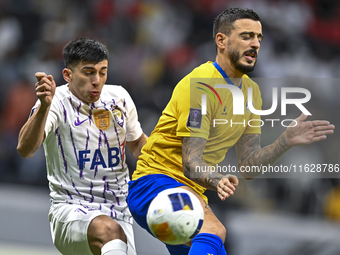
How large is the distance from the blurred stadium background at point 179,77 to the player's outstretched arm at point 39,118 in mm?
2390

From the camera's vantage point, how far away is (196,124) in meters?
2.74

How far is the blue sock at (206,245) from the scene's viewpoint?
2428 millimetres

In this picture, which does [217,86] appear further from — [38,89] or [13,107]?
[13,107]

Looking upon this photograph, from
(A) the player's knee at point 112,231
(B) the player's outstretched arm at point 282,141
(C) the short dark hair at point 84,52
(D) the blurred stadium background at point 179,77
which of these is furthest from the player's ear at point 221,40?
(D) the blurred stadium background at point 179,77

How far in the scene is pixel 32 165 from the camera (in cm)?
621

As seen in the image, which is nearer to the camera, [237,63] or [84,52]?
[237,63]

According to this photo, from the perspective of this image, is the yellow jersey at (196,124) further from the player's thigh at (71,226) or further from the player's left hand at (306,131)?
the player's thigh at (71,226)

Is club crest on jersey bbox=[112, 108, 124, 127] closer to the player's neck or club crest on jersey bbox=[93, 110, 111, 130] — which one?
club crest on jersey bbox=[93, 110, 111, 130]

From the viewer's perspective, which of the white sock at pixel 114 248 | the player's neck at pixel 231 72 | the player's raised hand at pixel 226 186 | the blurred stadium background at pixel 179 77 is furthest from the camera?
the blurred stadium background at pixel 179 77

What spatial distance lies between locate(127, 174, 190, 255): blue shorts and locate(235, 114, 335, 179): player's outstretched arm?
590 millimetres

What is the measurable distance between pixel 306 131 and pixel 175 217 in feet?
3.19

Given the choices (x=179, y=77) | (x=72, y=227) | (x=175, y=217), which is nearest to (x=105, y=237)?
(x=72, y=227)

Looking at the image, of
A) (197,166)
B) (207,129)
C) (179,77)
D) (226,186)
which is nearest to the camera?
(226,186)

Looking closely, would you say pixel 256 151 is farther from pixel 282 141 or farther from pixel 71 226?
pixel 71 226
